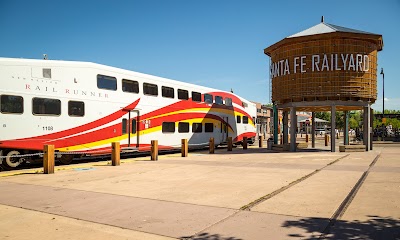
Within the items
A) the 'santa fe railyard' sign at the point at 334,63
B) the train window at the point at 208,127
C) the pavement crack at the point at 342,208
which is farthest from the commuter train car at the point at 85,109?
the pavement crack at the point at 342,208

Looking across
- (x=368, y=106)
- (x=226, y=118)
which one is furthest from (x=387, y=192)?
(x=226, y=118)

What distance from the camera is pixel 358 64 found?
22312 mm

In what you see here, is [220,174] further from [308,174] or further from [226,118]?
[226,118]

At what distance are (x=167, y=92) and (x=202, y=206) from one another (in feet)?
47.1

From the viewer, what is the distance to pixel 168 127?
21.0 m

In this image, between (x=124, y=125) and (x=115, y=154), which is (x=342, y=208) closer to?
(x=115, y=154)

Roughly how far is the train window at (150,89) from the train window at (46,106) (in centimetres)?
553

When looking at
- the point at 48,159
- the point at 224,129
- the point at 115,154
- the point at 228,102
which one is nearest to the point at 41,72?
the point at 48,159

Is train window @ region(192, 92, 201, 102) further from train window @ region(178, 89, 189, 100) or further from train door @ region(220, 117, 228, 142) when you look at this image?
train door @ region(220, 117, 228, 142)

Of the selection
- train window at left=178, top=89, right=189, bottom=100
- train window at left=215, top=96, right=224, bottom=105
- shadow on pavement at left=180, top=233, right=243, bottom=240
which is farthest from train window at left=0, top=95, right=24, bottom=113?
train window at left=215, top=96, right=224, bottom=105

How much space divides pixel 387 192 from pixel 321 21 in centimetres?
2054

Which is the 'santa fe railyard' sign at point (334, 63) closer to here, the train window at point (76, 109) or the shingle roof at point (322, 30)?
the shingle roof at point (322, 30)

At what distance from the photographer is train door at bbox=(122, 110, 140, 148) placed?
58.2 ft

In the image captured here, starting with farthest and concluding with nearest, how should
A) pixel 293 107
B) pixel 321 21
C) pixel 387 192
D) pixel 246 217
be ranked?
1. pixel 321 21
2. pixel 293 107
3. pixel 387 192
4. pixel 246 217
